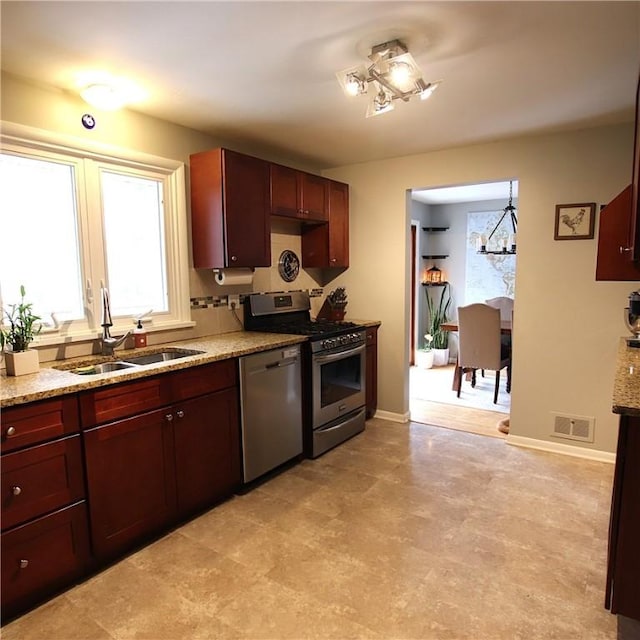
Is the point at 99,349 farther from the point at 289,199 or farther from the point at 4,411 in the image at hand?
the point at 289,199

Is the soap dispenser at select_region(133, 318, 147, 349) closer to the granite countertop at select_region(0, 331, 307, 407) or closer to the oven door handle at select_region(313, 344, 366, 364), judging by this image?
the granite countertop at select_region(0, 331, 307, 407)

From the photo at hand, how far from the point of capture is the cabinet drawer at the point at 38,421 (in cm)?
165

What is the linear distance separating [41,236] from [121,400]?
1041 millimetres

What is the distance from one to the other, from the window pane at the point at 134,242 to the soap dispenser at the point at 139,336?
0.38 feet

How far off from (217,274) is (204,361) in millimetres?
933

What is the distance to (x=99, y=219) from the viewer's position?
2.56m

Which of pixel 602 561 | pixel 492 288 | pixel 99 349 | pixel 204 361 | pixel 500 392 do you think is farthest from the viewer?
pixel 492 288

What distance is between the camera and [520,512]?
248 centimetres

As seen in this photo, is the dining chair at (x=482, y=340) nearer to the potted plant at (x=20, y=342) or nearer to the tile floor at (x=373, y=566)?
the tile floor at (x=373, y=566)

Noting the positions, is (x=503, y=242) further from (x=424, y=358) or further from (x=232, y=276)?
(x=232, y=276)

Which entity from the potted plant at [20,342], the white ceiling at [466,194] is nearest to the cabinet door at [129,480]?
the potted plant at [20,342]

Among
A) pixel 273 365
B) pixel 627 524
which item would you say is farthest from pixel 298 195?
pixel 627 524

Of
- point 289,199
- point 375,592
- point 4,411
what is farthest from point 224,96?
point 375,592

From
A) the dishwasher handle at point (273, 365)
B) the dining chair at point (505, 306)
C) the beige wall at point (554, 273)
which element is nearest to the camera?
the dishwasher handle at point (273, 365)
